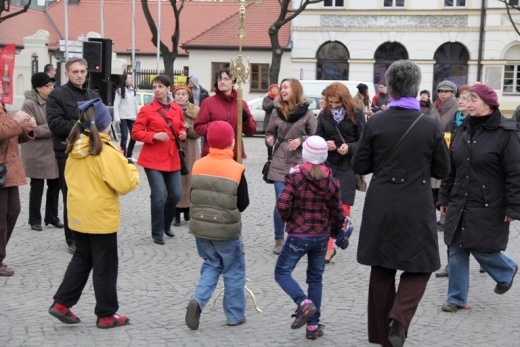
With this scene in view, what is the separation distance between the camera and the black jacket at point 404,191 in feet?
16.7

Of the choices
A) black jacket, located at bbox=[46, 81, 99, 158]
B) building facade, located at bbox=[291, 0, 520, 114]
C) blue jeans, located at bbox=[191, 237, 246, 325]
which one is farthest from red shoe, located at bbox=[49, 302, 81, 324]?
building facade, located at bbox=[291, 0, 520, 114]

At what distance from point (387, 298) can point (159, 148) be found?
4217mm

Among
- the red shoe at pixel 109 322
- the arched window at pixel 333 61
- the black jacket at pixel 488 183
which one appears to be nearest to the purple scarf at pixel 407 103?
the black jacket at pixel 488 183

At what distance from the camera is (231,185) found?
5.68m

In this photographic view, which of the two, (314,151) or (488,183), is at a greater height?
(314,151)

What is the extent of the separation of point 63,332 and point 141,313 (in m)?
0.72

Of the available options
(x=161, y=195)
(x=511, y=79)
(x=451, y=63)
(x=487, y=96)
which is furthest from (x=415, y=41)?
(x=487, y=96)

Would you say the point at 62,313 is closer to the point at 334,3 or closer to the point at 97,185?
the point at 97,185

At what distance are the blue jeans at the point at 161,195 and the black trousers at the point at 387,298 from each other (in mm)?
4008

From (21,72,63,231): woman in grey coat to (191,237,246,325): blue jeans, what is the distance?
155 inches

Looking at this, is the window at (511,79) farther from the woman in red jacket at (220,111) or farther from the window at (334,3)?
the woman in red jacket at (220,111)

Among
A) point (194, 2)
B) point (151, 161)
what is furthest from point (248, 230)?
point (194, 2)

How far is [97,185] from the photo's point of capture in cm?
560

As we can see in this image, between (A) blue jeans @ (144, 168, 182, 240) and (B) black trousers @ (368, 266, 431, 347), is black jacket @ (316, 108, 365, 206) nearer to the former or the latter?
(A) blue jeans @ (144, 168, 182, 240)
